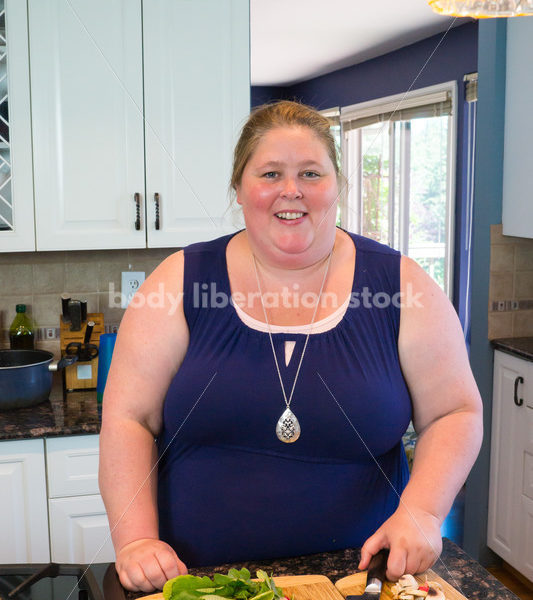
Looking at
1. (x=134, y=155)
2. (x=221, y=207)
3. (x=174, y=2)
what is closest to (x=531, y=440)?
(x=221, y=207)

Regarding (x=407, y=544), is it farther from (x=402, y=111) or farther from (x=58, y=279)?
(x=402, y=111)

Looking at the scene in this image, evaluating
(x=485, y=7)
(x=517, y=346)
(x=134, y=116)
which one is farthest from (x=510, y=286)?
(x=485, y=7)

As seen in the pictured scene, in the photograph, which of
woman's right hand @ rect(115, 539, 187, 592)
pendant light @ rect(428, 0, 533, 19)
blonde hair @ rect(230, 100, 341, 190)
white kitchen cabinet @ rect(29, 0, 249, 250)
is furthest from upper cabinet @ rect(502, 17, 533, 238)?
woman's right hand @ rect(115, 539, 187, 592)

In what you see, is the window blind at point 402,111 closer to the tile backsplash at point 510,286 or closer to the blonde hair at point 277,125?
the tile backsplash at point 510,286

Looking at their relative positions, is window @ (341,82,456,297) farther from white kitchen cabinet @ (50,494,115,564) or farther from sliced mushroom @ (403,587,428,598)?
sliced mushroom @ (403,587,428,598)

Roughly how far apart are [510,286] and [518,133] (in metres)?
0.61

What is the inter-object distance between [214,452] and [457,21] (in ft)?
13.1

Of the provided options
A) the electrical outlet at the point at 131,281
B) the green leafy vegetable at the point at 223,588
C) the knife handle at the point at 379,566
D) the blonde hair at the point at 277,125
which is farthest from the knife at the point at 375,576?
the electrical outlet at the point at 131,281

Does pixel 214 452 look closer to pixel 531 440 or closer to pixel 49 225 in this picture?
pixel 49 225

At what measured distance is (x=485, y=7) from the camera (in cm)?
116

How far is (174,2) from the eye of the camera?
2.27 meters

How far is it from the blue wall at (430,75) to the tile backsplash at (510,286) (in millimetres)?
1638

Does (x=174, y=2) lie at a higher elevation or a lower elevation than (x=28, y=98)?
higher

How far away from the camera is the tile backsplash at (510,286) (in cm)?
279
